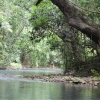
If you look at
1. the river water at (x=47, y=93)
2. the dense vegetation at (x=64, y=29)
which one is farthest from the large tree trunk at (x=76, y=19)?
the river water at (x=47, y=93)

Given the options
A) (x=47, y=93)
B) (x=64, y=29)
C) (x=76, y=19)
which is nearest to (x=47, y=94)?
(x=47, y=93)

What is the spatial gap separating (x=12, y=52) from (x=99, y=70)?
2775cm

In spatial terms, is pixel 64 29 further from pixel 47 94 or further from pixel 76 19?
pixel 47 94

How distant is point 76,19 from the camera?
995 centimetres

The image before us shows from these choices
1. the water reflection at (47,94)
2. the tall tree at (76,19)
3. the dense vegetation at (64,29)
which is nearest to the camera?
the water reflection at (47,94)

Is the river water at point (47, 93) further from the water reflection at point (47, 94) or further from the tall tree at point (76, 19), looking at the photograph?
the tall tree at point (76, 19)

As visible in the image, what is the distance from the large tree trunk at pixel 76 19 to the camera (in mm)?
9875

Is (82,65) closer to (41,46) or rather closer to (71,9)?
(71,9)

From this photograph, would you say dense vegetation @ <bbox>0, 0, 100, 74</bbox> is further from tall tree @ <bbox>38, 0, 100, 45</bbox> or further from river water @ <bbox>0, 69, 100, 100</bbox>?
river water @ <bbox>0, 69, 100, 100</bbox>

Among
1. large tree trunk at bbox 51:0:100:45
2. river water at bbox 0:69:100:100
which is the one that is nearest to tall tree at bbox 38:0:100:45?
large tree trunk at bbox 51:0:100:45

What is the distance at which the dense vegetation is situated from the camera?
10.1m

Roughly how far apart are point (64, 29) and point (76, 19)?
663 centimetres

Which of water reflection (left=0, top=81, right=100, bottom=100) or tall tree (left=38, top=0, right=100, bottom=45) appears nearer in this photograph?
water reflection (left=0, top=81, right=100, bottom=100)

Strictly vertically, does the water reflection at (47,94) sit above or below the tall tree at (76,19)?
below
